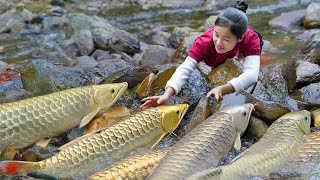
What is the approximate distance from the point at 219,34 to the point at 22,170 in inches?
90.4

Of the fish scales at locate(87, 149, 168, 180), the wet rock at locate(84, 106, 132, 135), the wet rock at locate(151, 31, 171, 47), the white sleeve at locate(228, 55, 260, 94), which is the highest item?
the white sleeve at locate(228, 55, 260, 94)

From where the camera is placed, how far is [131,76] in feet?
21.4

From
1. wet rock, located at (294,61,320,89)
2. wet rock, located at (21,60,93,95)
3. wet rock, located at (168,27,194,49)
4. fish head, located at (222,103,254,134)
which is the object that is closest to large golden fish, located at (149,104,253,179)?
fish head, located at (222,103,254,134)

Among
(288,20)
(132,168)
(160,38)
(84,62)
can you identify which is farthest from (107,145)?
(288,20)

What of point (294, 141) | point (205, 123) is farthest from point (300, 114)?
point (205, 123)

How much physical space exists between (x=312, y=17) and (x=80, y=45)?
191 inches

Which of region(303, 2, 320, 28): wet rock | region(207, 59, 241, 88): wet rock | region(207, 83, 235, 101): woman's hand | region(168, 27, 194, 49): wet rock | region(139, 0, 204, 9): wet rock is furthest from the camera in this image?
region(139, 0, 204, 9): wet rock

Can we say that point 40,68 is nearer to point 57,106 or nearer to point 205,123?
point 57,106

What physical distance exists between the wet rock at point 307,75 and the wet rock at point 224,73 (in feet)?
2.51

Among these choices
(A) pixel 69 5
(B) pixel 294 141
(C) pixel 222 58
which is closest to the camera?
(B) pixel 294 141

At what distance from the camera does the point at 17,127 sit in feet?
16.9

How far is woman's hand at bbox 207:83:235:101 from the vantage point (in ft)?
17.8

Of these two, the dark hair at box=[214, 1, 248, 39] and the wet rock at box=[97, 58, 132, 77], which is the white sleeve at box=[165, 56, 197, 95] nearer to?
the dark hair at box=[214, 1, 248, 39]

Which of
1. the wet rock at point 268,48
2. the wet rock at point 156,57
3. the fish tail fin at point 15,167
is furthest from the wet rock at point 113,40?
the fish tail fin at point 15,167
